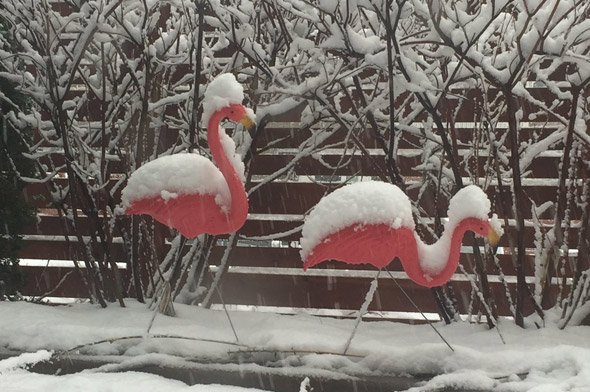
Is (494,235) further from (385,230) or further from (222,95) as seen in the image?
(222,95)

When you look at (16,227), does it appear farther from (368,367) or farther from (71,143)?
(368,367)

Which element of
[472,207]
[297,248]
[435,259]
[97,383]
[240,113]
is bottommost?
[97,383]

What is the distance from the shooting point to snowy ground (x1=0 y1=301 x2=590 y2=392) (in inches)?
63.1

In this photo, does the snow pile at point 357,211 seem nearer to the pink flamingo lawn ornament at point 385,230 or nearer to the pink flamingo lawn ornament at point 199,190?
the pink flamingo lawn ornament at point 385,230

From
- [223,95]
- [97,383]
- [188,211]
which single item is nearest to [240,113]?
[223,95]

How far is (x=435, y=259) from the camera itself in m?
1.66

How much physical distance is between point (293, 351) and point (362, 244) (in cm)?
40

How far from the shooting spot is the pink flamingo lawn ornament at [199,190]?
1.73 m

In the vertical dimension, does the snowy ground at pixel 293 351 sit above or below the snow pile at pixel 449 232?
below

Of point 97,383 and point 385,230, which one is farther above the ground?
point 385,230

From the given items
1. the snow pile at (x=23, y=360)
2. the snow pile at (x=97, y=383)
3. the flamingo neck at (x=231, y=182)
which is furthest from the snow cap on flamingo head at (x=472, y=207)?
the snow pile at (x=23, y=360)

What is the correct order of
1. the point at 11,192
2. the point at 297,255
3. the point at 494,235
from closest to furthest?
1. the point at 494,235
2. the point at 11,192
3. the point at 297,255

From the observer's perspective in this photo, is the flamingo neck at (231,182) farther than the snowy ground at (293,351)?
Yes

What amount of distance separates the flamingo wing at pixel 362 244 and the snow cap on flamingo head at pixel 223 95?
1.36ft
